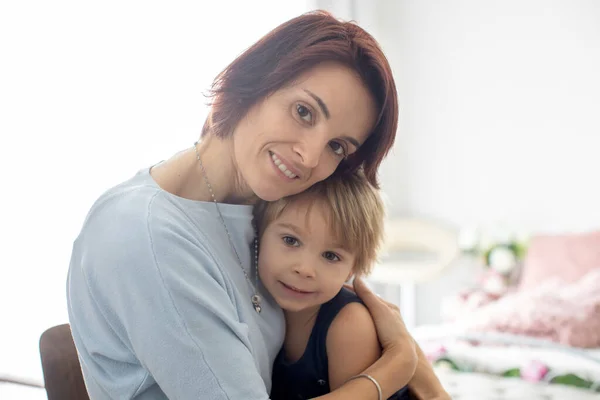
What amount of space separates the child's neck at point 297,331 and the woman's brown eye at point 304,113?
1.47ft

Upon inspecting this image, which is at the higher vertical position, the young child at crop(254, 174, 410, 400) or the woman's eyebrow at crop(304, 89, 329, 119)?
the woman's eyebrow at crop(304, 89, 329, 119)

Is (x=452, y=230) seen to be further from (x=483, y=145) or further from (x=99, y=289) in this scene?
(x=99, y=289)

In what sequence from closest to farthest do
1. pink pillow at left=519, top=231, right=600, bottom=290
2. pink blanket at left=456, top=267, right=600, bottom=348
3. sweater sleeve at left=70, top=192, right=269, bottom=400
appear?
sweater sleeve at left=70, top=192, right=269, bottom=400
pink blanket at left=456, top=267, right=600, bottom=348
pink pillow at left=519, top=231, right=600, bottom=290

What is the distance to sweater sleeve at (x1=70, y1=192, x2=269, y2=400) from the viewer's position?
981mm

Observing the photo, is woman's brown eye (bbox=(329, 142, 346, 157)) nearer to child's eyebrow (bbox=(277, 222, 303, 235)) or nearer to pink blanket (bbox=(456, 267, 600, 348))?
child's eyebrow (bbox=(277, 222, 303, 235))

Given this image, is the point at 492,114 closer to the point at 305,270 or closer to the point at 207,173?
the point at 305,270

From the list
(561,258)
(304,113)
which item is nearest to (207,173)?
(304,113)

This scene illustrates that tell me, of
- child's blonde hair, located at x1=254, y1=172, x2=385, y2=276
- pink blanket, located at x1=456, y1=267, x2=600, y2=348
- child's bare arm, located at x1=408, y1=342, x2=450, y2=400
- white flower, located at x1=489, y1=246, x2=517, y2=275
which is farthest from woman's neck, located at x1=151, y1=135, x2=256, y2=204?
white flower, located at x1=489, y1=246, x2=517, y2=275

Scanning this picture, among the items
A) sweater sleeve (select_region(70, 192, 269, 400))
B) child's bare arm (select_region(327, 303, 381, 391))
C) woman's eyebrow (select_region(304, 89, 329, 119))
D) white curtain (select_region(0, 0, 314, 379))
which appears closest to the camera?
sweater sleeve (select_region(70, 192, 269, 400))

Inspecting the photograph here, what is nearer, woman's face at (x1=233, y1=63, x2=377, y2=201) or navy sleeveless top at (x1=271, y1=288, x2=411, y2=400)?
woman's face at (x1=233, y1=63, x2=377, y2=201)

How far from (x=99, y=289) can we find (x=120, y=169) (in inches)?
63.2

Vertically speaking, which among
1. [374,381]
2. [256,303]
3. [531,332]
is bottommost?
[531,332]

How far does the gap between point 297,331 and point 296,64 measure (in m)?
0.56

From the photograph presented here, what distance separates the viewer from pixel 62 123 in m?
2.38
